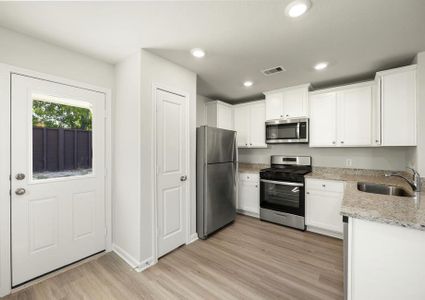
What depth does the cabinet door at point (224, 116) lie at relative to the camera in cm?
394

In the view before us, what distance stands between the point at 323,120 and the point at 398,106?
0.93m

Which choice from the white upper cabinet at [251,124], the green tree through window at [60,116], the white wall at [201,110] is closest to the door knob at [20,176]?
the green tree through window at [60,116]

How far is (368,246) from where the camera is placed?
1.22 m

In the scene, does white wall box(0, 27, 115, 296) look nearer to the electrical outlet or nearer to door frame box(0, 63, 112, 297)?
door frame box(0, 63, 112, 297)

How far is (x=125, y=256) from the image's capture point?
230 centimetres

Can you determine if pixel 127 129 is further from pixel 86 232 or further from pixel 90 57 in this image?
pixel 86 232

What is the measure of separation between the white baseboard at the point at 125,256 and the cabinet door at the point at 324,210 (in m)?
2.55

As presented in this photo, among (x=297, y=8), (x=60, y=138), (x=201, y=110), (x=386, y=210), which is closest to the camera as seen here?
(x=386, y=210)

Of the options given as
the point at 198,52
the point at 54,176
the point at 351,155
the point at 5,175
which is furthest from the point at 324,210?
the point at 5,175

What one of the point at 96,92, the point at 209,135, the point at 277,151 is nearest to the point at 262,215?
the point at 277,151

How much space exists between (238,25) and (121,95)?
1.61 m

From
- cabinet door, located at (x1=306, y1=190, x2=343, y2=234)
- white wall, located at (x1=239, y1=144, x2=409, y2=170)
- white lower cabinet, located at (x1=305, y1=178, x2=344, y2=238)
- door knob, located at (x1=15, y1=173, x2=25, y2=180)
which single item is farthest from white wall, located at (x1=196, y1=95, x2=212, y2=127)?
door knob, located at (x1=15, y1=173, x2=25, y2=180)

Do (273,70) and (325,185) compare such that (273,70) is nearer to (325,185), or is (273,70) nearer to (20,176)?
(325,185)

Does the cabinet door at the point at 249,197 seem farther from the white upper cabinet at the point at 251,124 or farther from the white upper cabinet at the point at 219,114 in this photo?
the white upper cabinet at the point at 219,114
